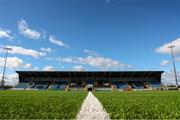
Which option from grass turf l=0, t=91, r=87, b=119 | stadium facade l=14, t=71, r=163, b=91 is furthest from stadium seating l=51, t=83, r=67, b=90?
grass turf l=0, t=91, r=87, b=119

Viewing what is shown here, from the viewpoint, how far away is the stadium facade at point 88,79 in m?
57.4

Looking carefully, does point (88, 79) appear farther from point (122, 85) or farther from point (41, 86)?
point (41, 86)

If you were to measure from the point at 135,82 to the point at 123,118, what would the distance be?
58.6 meters

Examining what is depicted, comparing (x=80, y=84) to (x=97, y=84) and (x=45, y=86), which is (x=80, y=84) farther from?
(x=45, y=86)

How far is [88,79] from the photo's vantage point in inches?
2419

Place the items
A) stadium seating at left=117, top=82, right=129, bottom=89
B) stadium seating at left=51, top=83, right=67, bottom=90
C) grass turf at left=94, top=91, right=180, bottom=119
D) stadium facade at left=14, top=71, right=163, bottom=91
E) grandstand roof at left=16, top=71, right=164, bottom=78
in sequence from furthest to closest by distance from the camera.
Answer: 1. grandstand roof at left=16, top=71, right=164, bottom=78
2. stadium facade at left=14, top=71, right=163, bottom=91
3. stadium seating at left=117, top=82, right=129, bottom=89
4. stadium seating at left=51, top=83, right=67, bottom=90
5. grass turf at left=94, top=91, right=180, bottom=119

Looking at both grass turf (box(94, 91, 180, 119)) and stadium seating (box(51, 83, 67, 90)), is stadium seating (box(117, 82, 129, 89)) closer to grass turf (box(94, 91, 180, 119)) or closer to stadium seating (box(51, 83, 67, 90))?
stadium seating (box(51, 83, 67, 90))

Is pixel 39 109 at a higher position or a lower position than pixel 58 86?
lower

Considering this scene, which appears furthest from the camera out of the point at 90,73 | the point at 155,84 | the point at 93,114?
the point at 90,73

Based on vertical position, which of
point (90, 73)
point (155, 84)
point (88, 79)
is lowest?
point (155, 84)

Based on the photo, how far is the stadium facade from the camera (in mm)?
57406

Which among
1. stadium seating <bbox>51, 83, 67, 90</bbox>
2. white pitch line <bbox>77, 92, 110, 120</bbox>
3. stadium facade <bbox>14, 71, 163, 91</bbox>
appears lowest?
white pitch line <bbox>77, 92, 110, 120</bbox>

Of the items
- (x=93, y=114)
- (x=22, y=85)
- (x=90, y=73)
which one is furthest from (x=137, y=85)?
(x=93, y=114)

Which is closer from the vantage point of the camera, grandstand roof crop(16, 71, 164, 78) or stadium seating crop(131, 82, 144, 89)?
stadium seating crop(131, 82, 144, 89)
